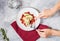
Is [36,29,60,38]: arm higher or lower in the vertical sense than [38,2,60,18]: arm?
lower

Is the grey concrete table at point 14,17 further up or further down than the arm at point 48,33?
further up

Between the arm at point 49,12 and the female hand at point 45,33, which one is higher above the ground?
Result: the arm at point 49,12

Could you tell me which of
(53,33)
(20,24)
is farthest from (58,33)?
(20,24)

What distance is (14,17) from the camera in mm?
1238

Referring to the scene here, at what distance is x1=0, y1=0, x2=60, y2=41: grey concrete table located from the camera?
121cm

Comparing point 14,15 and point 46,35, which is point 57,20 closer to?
point 46,35

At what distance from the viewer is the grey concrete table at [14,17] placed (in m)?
1.21

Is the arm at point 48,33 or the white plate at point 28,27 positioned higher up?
the white plate at point 28,27

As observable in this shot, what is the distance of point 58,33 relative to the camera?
46.5 inches

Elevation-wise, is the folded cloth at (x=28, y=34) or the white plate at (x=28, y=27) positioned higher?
the white plate at (x=28, y=27)

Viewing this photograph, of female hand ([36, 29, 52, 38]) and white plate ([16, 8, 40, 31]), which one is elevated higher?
white plate ([16, 8, 40, 31])

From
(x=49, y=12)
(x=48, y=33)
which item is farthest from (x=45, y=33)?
(x=49, y=12)

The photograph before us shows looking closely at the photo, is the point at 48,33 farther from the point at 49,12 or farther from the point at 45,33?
the point at 49,12

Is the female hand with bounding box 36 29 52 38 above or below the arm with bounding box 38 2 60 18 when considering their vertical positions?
below
